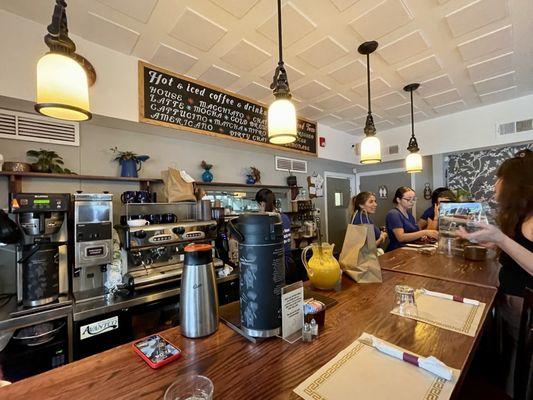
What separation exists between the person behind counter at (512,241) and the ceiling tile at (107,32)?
2.77m

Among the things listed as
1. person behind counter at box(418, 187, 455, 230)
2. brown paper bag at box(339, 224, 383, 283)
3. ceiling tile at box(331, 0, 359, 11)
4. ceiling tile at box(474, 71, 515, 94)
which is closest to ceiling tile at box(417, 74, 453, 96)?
ceiling tile at box(474, 71, 515, 94)

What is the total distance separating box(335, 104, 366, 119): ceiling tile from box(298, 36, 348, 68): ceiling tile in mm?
1321

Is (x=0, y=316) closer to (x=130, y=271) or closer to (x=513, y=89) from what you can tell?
(x=130, y=271)

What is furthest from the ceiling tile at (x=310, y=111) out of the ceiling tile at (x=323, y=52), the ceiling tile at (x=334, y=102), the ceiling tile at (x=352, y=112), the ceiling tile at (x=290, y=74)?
the ceiling tile at (x=323, y=52)

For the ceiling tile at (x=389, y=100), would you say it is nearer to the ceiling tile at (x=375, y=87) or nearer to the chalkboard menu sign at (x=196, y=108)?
the ceiling tile at (x=375, y=87)

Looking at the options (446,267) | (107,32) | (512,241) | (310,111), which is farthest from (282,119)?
(310,111)

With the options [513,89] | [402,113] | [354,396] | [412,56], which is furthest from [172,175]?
[513,89]

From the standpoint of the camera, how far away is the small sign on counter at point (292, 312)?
90 centimetres

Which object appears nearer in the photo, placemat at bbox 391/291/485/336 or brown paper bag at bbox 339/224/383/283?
placemat at bbox 391/291/485/336

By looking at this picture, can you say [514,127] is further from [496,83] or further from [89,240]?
[89,240]

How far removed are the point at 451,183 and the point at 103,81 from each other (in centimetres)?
520

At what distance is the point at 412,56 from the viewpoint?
2.45m

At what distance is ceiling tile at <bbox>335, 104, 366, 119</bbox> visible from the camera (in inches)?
146

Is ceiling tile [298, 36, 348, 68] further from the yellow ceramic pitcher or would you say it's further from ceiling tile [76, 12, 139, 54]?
the yellow ceramic pitcher
